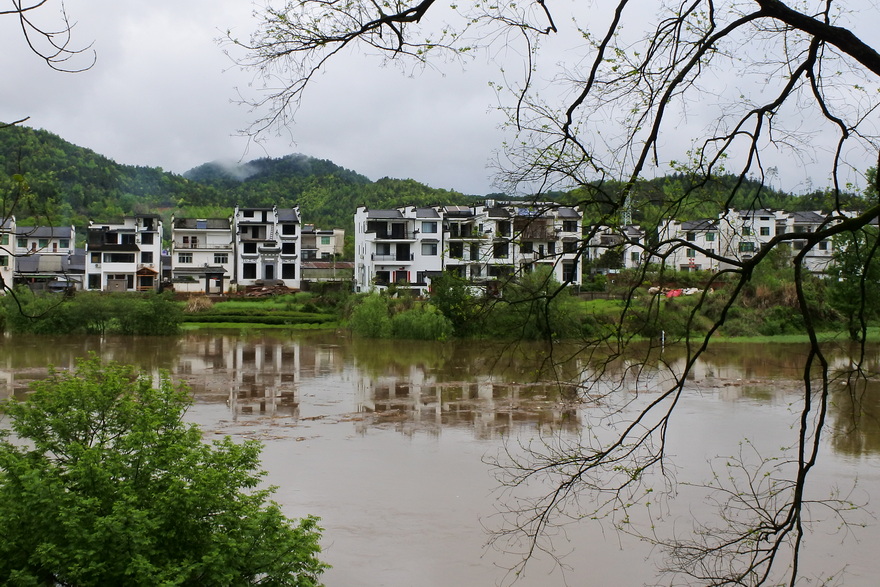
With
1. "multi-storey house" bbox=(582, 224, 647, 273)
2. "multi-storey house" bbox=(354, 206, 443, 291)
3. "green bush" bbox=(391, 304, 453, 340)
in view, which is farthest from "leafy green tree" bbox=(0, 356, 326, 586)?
"multi-storey house" bbox=(354, 206, 443, 291)

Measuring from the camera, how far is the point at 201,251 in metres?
50.3

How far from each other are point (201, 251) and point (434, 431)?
38805 millimetres

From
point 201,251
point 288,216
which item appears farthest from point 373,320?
point 201,251

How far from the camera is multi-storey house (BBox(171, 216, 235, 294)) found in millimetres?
49188

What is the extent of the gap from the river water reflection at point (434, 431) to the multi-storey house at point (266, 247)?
68.1 feet

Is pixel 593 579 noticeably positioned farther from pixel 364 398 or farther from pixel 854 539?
pixel 364 398

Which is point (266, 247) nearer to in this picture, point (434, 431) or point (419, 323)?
point (419, 323)

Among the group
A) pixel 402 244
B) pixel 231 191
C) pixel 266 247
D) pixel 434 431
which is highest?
pixel 231 191

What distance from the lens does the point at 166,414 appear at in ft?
22.4

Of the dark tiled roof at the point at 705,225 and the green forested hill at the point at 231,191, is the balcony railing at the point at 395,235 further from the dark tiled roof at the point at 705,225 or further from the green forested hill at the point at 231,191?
the dark tiled roof at the point at 705,225

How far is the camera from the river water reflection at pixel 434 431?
8.31 m

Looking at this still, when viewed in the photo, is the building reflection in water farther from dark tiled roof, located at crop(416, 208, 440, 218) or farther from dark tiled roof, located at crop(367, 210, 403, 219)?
dark tiled roof, located at crop(416, 208, 440, 218)

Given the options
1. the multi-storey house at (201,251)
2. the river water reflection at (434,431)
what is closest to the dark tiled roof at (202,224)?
the multi-storey house at (201,251)

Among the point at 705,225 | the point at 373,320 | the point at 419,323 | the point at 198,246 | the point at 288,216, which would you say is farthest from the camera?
the point at 288,216
